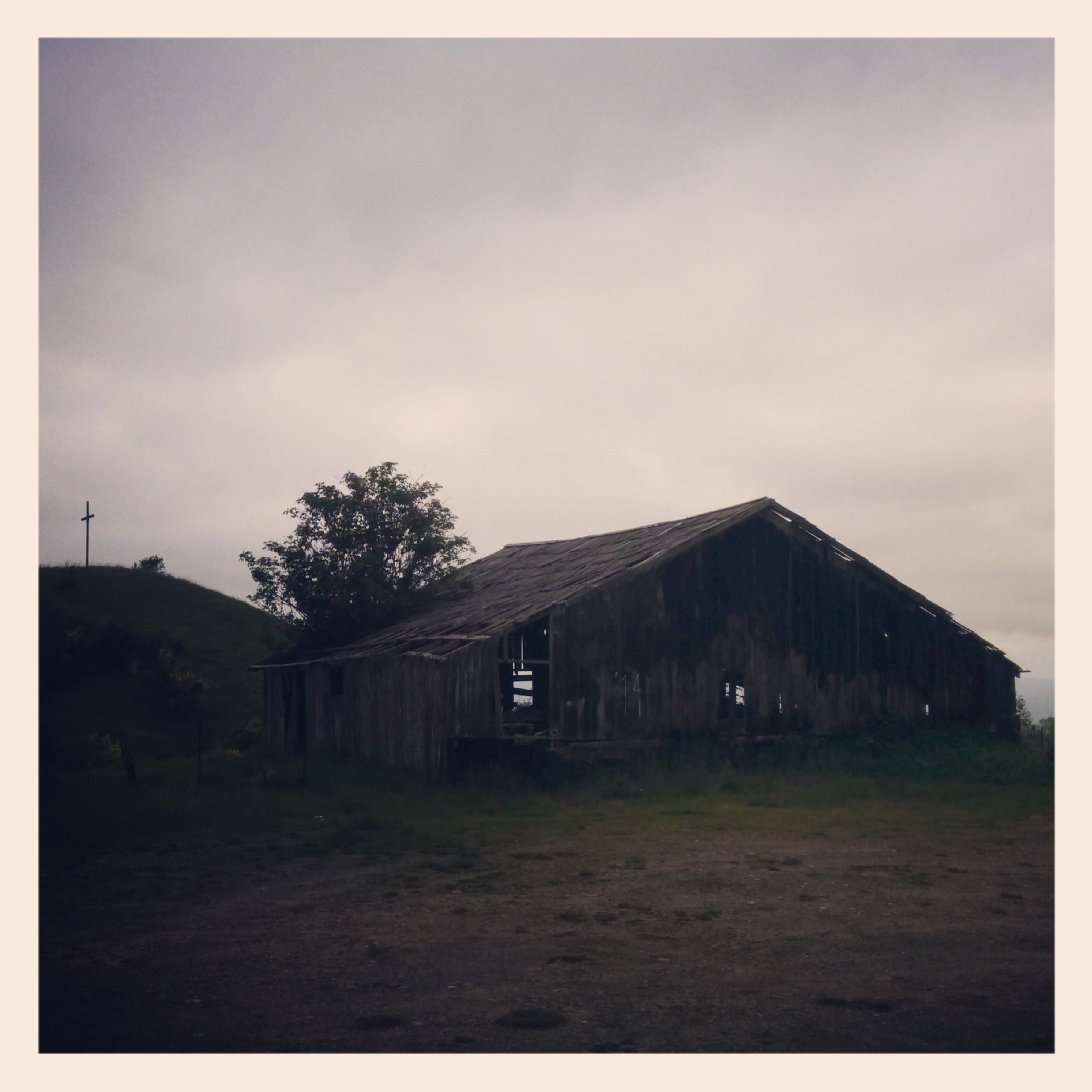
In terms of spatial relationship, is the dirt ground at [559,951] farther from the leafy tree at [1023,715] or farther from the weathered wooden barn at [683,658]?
the leafy tree at [1023,715]

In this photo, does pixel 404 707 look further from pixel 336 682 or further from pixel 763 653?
pixel 763 653

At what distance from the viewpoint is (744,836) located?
1501 cm

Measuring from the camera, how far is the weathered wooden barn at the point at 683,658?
2244cm

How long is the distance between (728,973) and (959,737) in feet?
64.1

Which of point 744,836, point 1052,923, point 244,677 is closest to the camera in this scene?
point 1052,923

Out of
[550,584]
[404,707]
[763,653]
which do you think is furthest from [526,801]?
[763,653]

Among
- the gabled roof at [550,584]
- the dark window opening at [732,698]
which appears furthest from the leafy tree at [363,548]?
the dark window opening at [732,698]

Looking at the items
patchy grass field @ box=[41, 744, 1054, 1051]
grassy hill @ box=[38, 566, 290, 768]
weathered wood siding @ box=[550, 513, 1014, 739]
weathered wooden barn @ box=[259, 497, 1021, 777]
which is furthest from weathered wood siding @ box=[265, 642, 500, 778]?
grassy hill @ box=[38, 566, 290, 768]

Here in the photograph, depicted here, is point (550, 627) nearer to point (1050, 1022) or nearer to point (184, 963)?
point (184, 963)

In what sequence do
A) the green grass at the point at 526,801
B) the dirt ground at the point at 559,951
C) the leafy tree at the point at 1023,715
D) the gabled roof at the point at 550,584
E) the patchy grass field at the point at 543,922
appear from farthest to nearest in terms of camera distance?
the leafy tree at the point at 1023,715
the gabled roof at the point at 550,584
the green grass at the point at 526,801
the patchy grass field at the point at 543,922
the dirt ground at the point at 559,951

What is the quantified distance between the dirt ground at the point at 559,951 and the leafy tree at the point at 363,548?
1841cm

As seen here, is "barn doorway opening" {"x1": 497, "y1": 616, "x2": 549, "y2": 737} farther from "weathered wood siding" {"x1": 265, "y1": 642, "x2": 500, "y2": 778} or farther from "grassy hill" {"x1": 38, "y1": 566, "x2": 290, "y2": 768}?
A: "grassy hill" {"x1": 38, "y1": 566, "x2": 290, "y2": 768}

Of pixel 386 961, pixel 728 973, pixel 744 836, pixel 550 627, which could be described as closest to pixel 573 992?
pixel 728 973
